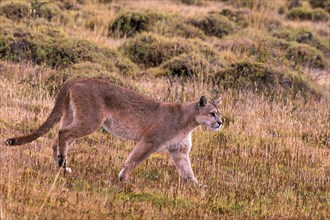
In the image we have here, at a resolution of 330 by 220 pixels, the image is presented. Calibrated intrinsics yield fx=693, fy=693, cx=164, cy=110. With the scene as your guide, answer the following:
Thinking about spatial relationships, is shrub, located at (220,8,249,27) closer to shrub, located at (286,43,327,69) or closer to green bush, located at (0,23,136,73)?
shrub, located at (286,43,327,69)

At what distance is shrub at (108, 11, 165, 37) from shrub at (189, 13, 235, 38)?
5.51ft

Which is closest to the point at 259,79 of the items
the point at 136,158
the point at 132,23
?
the point at 132,23

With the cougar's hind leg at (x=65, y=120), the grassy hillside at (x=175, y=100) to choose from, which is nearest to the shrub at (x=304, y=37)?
the grassy hillside at (x=175, y=100)

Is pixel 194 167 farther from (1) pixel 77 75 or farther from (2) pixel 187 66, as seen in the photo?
(2) pixel 187 66

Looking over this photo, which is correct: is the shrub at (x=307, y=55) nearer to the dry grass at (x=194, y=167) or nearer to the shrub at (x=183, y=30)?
the shrub at (x=183, y=30)

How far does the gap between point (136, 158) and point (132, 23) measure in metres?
14.1

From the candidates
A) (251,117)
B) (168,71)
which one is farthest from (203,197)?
(168,71)

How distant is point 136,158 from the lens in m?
9.90

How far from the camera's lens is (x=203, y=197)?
9195 millimetres

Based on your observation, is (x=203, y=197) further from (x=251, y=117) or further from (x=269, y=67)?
(x=269, y=67)

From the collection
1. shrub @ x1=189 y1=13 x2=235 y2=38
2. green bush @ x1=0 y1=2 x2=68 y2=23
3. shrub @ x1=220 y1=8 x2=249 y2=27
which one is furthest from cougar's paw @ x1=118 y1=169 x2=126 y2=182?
shrub @ x1=220 y1=8 x2=249 y2=27

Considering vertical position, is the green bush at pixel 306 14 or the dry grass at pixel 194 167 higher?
the dry grass at pixel 194 167

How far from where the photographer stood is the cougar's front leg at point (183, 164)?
33.8ft

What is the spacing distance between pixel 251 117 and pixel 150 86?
2800 millimetres
